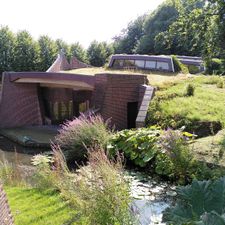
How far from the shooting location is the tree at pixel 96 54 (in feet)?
113

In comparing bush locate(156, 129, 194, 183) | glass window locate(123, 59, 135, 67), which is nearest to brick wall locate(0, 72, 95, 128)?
glass window locate(123, 59, 135, 67)

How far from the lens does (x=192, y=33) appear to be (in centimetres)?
897

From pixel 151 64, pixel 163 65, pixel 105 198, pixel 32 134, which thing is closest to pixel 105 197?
pixel 105 198

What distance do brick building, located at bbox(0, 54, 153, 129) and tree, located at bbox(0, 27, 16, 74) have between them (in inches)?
449

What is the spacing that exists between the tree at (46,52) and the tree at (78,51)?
2.65 meters

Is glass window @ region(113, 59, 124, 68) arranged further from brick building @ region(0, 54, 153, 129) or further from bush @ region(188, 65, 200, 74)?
brick building @ region(0, 54, 153, 129)

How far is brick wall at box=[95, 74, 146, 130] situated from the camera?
46.7 feet

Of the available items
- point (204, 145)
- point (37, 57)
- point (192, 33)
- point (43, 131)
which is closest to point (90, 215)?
point (204, 145)

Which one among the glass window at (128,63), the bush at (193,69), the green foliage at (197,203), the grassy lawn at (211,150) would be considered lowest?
the grassy lawn at (211,150)

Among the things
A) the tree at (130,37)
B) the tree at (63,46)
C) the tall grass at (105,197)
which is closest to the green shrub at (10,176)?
the tall grass at (105,197)

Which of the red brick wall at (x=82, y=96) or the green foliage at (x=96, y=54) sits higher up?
the green foliage at (x=96, y=54)

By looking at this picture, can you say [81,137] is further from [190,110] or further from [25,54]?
[25,54]

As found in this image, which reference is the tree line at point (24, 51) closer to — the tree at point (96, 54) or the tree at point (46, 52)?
the tree at point (46, 52)

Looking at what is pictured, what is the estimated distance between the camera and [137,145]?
28.5ft
